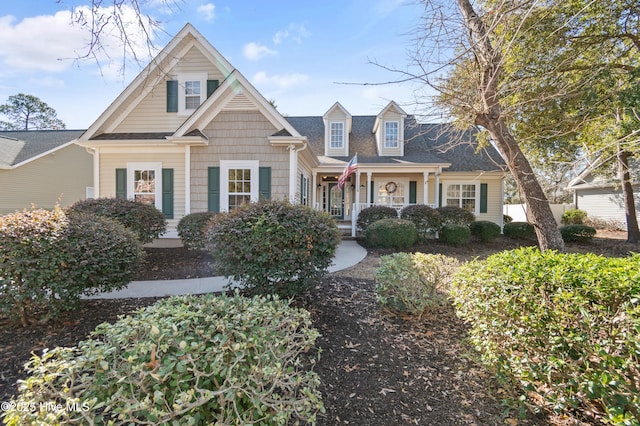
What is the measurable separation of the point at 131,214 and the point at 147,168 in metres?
3.13

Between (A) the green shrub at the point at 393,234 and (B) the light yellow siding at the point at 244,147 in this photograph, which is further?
(A) the green shrub at the point at 393,234

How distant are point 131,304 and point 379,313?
376 cm

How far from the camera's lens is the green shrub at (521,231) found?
12.1 meters

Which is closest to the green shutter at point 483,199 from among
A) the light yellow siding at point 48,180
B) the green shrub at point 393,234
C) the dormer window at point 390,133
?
the dormer window at point 390,133

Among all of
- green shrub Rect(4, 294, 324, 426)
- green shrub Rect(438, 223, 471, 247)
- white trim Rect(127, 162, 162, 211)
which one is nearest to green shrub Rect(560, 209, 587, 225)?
green shrub Rect(438, 223, 471, 247)

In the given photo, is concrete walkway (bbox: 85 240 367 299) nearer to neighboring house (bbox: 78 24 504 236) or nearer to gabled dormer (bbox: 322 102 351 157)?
neighboring house (bbox: 78 24 504 236)

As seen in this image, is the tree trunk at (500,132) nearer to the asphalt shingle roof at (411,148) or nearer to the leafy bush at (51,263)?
the leafy bush at (51,263)

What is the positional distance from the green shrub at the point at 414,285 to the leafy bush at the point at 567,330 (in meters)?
1.10

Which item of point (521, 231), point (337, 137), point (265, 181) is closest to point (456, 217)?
point (521, 231)

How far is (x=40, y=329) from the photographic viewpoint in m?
3.45

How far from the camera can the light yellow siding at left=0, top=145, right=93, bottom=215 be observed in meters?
15.9

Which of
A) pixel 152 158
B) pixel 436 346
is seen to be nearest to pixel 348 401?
pixel 436 346

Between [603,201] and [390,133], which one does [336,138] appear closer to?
[390,133]

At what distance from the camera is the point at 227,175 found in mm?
8820
